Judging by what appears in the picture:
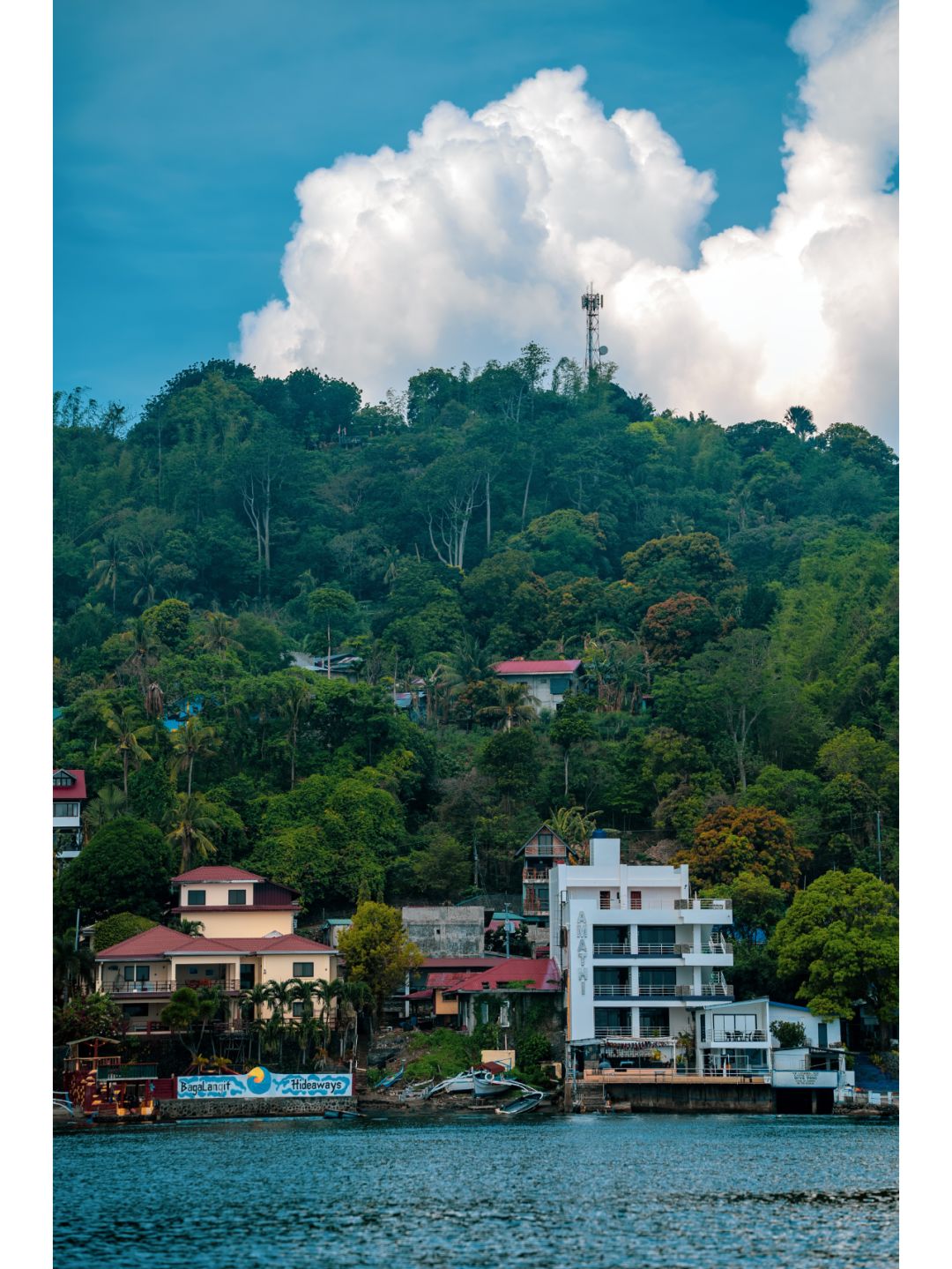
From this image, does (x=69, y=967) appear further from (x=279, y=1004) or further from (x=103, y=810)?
(x=103, y=810)

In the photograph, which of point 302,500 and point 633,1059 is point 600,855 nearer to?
point 633,1059

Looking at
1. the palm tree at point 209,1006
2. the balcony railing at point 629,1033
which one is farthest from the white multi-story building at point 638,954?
the palm tree at point 209,1006

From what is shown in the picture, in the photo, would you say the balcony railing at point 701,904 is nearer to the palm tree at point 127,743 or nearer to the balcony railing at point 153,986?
the balcony railing at point 153,986

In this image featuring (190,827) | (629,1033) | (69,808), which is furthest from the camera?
(69,808)

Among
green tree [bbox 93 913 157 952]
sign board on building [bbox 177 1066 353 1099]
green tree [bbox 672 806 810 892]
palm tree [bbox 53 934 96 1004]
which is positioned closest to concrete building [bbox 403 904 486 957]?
green tree [bbox 672 806 810 892]

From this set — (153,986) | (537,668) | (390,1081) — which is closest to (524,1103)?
(390,1081)
